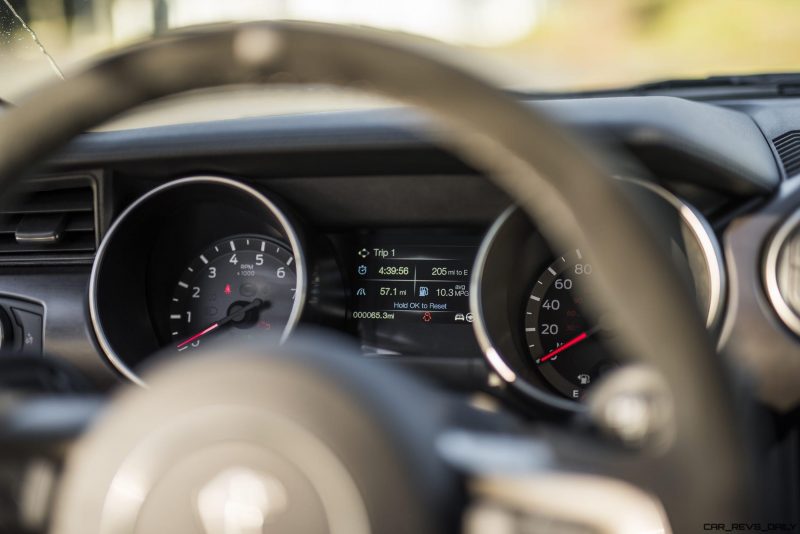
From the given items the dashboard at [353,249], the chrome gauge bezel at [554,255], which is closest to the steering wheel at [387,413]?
the chrome gauge bezel at [554,255]

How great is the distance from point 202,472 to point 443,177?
148cm

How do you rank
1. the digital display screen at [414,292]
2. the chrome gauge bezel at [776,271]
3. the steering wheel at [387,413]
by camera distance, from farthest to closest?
the digital display screen at [414,292] → the chrome gauge bezel at [776,271] → the steering wheel at [387,413]

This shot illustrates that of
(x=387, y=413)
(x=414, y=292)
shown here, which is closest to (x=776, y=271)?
(x=414, y=292)

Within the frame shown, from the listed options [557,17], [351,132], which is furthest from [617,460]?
[557,17]

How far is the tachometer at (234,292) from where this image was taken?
2.60 meters

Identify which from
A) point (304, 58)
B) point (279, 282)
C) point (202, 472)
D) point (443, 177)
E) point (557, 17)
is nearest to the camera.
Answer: point (304, 58)

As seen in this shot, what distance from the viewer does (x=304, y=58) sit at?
913 millimetres

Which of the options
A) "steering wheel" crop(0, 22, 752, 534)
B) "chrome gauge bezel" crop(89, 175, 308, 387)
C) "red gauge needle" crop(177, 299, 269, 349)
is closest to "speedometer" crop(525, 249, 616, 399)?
"chrome gauge bezel" crop(89, 175, 308, 387)

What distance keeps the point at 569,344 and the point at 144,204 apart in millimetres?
1177

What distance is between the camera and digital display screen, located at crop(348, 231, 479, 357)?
8.22 feet

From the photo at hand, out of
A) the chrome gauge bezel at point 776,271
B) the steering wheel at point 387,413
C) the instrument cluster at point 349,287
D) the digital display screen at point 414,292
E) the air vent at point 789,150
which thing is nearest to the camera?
the steering wheel at point 387,413

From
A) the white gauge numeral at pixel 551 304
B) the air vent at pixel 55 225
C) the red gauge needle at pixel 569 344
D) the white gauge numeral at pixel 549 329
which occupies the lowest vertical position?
the red gauge needle at pixel 569 344

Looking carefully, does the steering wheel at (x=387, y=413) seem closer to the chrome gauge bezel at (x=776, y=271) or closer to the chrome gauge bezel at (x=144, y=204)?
the chrome gauge bezel at (x=776, y=271)

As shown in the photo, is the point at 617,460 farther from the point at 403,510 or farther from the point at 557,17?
the point at 557,17
